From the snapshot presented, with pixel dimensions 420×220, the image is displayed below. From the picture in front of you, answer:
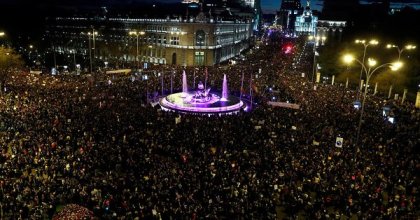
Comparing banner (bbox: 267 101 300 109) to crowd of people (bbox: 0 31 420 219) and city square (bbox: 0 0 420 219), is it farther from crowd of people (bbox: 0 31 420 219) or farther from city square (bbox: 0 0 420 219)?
crowd of people (bbox: 0 31 420 219)

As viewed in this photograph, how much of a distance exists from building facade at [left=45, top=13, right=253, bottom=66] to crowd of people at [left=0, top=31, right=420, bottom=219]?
4579 centimetres

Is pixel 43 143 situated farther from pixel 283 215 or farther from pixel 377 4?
pixel 377 4

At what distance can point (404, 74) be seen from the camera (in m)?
43.3

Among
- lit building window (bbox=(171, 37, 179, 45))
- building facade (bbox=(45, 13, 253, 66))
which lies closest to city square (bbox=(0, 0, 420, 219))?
building facade (bbox=(45, 13, 253, 66))

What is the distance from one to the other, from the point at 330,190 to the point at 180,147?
30.8 feet

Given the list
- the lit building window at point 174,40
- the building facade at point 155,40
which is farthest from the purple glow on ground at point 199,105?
the lit building window at point 174,40

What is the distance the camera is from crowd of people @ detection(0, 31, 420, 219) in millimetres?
16156

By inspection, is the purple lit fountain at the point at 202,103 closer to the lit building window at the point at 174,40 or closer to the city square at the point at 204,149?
the city square at the point at 204,149

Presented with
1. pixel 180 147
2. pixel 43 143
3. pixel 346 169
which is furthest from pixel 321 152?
pixel 43 143

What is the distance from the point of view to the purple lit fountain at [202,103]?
35688mm

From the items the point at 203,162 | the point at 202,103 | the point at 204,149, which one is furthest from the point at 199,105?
the point at 203,162

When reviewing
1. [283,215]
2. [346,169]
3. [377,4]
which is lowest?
[283,215]

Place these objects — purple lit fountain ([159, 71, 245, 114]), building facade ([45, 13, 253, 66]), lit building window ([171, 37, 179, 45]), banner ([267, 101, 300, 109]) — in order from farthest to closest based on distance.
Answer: lit building window ([171, 37, 179, 45]) → building facade ([45, 13, 253, 66]) → purple lit fountain ([159, 71, 245, 114]) → banner ([267, 101, 300, 109])

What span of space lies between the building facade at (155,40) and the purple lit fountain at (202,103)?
123 feet
